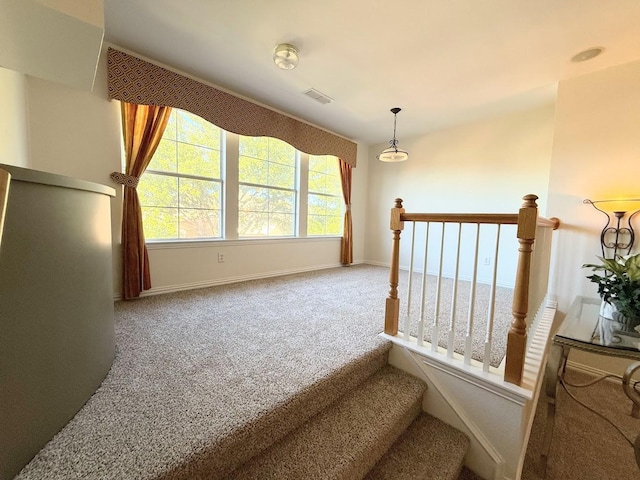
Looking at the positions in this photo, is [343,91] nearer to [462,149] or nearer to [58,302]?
[462,149]

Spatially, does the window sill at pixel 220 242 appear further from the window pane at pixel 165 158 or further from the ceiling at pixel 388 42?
the ceiling at pixel 388 42

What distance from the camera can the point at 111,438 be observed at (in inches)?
37.4

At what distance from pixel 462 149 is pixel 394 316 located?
335 centimetres

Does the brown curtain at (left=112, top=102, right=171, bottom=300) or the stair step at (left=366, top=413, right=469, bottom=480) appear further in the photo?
the brown curtain at (left=112, top=102, right=171, bottom=300)

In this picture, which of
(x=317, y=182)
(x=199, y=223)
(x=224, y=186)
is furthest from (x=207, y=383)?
(x=317, y=182)

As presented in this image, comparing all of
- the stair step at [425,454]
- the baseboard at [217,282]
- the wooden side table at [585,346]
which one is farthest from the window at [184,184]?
the wooden side table at [585,346]

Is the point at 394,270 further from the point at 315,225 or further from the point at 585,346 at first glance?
the point at 315,225

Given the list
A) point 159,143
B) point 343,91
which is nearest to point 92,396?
point 159,143

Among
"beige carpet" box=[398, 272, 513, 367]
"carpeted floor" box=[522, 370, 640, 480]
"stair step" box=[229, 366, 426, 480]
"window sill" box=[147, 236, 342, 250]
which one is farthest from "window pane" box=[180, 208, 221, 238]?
"carpeted floor" box=[522, 370, 640, 480]

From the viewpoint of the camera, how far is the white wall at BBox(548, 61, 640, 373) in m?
2.19

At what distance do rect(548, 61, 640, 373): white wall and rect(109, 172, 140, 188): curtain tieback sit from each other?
4.10 meters

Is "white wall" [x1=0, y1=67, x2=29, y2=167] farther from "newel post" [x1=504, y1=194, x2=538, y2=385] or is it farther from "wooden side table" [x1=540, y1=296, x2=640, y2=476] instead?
"wooden side table" [x1=540, y1=296, x2=640, y2=476]

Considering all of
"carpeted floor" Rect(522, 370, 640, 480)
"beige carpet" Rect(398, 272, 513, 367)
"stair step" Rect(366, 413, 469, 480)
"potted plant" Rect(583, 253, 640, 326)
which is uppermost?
"potted plant" Rect(583, 253, 640, 326)

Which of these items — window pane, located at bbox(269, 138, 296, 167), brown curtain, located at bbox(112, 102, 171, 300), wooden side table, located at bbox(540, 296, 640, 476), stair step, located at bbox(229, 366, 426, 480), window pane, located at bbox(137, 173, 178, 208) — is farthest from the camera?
window pane, located at bbox(269, 138, 296, 167)
